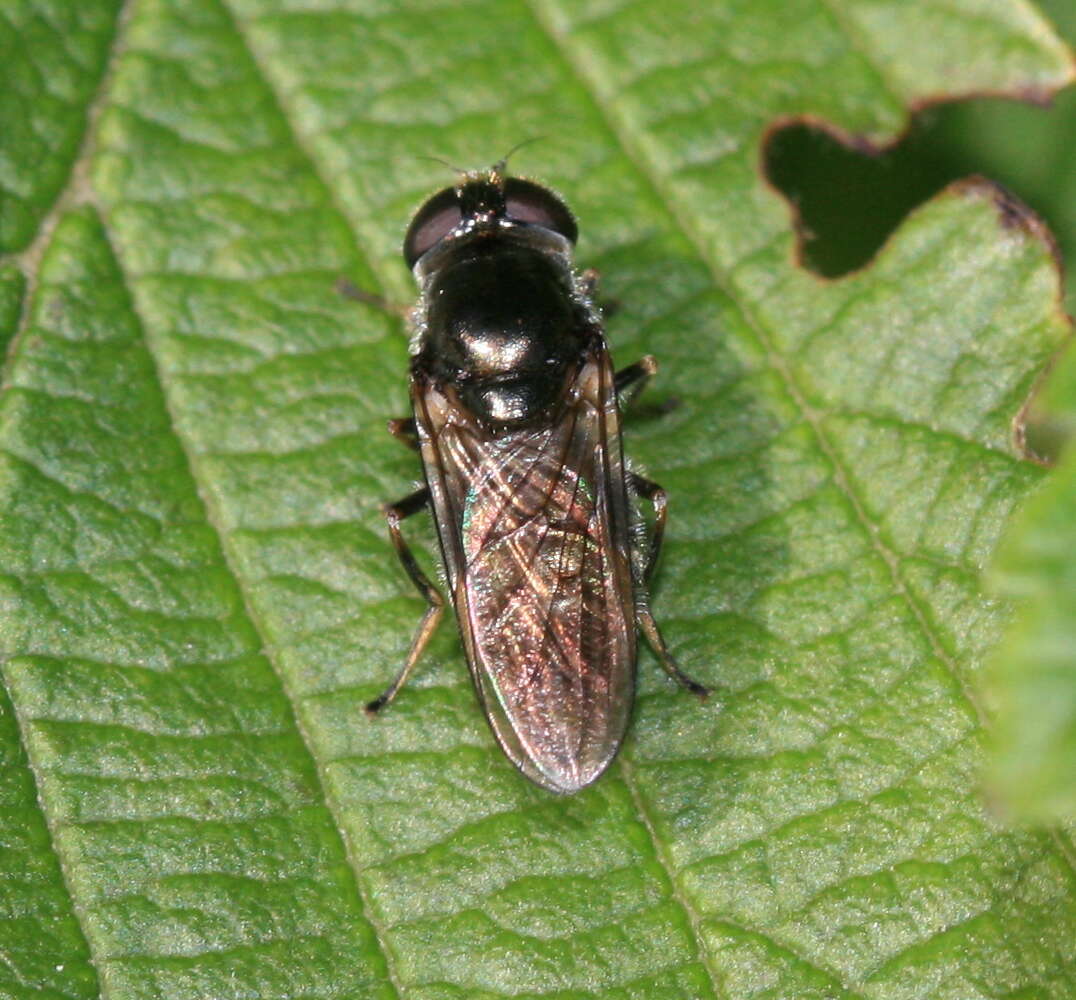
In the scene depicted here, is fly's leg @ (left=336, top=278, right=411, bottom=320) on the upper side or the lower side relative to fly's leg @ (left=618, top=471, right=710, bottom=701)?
upper

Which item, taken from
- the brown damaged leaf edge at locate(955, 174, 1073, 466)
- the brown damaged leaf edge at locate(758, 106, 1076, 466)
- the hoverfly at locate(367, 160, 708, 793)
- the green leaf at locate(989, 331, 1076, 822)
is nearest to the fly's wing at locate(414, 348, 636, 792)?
the hoverfly at locate(367, 160, 708, 793)

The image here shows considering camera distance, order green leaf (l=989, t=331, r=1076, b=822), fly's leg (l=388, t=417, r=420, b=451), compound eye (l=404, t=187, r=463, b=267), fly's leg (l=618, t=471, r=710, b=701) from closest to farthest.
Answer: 1. green leaf (l=989, t=331, r=1076, b=822)
2. fly's leg (l=618, t=471, r=710, b=701)
3. fly's leg (l=388, t=417, r=420, b=451)
4. compound eye (l=404, t=187, r=463, b=267)

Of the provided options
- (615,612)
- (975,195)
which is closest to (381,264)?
(615,612)

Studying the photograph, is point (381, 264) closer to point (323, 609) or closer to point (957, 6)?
point (323, 609)

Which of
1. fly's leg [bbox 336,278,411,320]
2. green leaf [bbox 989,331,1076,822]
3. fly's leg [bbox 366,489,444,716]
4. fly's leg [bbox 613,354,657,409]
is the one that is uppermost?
green leaf [bbox 989,331,1076,822]

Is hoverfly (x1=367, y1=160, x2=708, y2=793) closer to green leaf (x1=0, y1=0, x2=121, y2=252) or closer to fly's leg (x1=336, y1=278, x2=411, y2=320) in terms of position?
fly's leg (x1=336, y1=278, x2=411, y2=320)

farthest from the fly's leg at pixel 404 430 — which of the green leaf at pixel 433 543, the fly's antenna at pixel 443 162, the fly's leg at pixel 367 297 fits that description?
the fly's antenna at pixel 443 162

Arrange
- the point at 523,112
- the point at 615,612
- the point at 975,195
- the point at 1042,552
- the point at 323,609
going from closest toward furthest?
1. the point at 1042,552
2. the point at 615,612
3. the point at 323,609
4. the point at 975,195
5. the point at 523,112

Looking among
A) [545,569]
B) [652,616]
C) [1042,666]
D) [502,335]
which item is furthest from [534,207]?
[1042,666]
